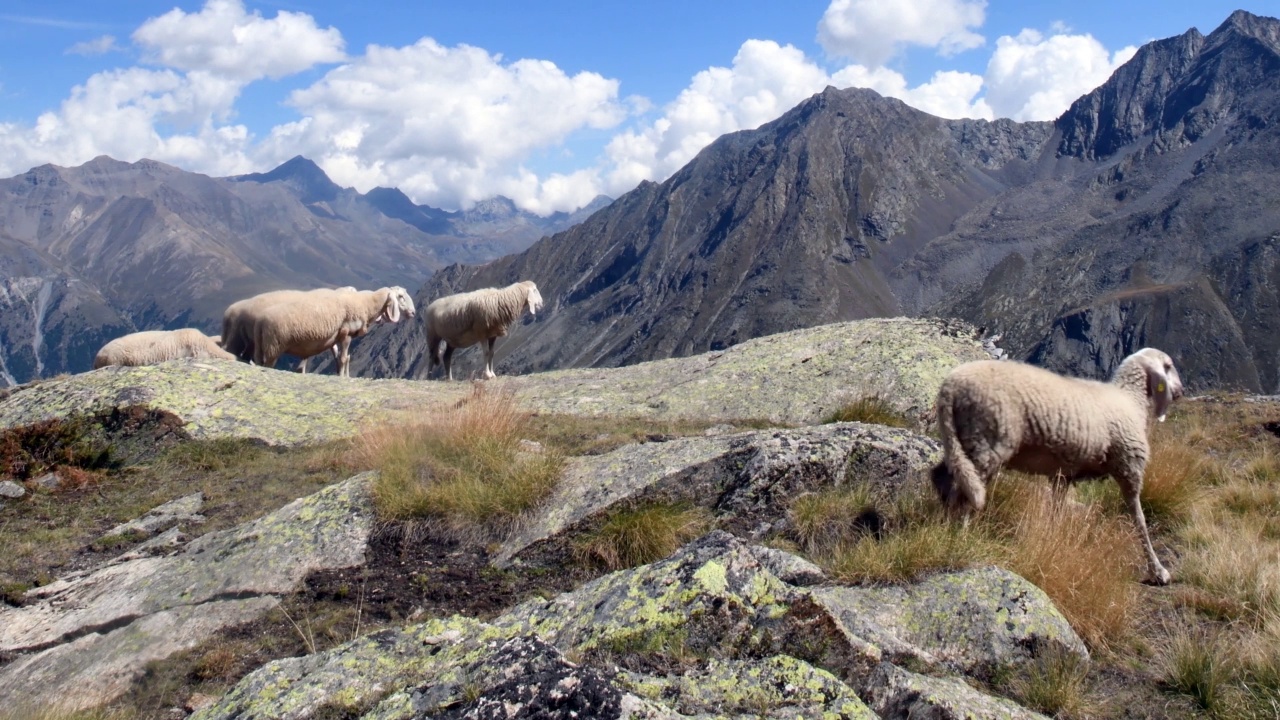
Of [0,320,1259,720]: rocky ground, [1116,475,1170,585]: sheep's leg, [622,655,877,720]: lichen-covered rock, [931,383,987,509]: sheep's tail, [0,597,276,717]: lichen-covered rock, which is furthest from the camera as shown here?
[931,383,987,509]: sheep's tail

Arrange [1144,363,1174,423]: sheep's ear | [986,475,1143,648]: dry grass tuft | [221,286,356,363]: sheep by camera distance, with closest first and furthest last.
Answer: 1. [986,475,1143,648]: dry grass tuft
2. [1144,363,1174,423]: sheep's ear
3. [221,286,356,363]: sheep

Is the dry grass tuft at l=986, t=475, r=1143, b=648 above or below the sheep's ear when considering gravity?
below

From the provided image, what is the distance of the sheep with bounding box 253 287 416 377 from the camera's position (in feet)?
70.1

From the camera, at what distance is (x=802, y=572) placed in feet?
22.7

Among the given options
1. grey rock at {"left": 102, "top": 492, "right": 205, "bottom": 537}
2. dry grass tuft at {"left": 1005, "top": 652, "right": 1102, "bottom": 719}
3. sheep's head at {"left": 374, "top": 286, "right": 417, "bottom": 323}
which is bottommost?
grey rock at {"left": 102, "top": 492, "right": 205, "bottom": 537}

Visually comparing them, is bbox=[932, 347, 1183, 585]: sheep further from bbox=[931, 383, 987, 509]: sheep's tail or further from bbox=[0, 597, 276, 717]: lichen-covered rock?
bbox=[0, 597, 276, 717]: lichen-covered rock

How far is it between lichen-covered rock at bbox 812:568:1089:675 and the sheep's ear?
14.6ft

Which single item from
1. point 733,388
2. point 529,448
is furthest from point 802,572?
point 733,388

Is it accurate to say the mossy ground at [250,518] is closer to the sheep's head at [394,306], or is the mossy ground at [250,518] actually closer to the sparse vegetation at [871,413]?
the sparse vegetation at [871,413]

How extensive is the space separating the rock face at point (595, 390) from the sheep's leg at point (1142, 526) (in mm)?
5170

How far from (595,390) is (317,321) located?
8590 millimetres

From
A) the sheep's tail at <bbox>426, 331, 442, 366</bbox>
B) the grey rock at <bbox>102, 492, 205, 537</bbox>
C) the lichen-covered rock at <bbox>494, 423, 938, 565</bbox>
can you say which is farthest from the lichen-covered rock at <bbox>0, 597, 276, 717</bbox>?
the sheep's tail at <bbox>426, 331, 442, 366</bbox>

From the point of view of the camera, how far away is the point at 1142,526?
849 centimetres

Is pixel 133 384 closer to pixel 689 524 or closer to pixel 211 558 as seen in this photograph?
pixel 211 558
